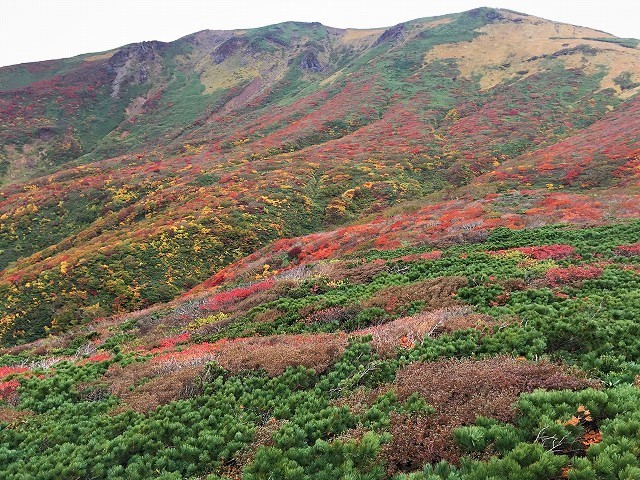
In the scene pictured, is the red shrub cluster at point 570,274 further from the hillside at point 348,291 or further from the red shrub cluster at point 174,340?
the red shrub cluster at point 174,340

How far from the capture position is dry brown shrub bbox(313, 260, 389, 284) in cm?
2321

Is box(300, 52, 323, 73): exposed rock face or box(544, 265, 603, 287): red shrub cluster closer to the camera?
box(544, 265, 603, 287): red shrub cluster

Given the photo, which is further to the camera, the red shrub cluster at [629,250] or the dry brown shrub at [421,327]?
the red shrub cluster at [629,250]

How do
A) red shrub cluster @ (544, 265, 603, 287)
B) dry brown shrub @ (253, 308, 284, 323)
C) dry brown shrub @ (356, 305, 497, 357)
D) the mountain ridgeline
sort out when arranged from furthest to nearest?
1. the mountain ridgeline
2. dry brown shrub @ (253, 308, 284, 323)
3. red shrub cluster @ (544, 265, 603, 287)
4. dry brown shrub @ (356, 305, 497, 357)

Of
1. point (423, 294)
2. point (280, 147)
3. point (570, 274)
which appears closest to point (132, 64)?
point (280, 147)

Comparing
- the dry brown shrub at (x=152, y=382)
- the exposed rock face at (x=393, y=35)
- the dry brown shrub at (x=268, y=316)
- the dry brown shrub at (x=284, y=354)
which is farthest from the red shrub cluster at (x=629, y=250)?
the exposed rock face at (x=393, y=35)

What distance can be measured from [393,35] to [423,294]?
500 ft

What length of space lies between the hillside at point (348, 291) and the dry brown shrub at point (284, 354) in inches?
3.9

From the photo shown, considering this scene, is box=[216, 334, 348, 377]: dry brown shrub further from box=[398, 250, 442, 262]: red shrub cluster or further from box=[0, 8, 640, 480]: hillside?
box=[398, 250, 442, 262]: red shrub cluster

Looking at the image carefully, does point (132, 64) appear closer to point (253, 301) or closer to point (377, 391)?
point (253, 301)

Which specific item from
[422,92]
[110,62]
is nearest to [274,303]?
[422,92]

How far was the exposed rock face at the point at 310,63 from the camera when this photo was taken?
148 metres

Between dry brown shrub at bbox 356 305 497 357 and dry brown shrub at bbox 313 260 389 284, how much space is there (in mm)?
7732

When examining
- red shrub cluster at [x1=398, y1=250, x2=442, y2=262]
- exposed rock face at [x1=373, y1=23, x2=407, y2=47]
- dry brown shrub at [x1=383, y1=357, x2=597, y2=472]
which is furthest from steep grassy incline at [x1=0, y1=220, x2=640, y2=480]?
exposed rock face at [x1=373, y1=23, x2=407, y2=47]
